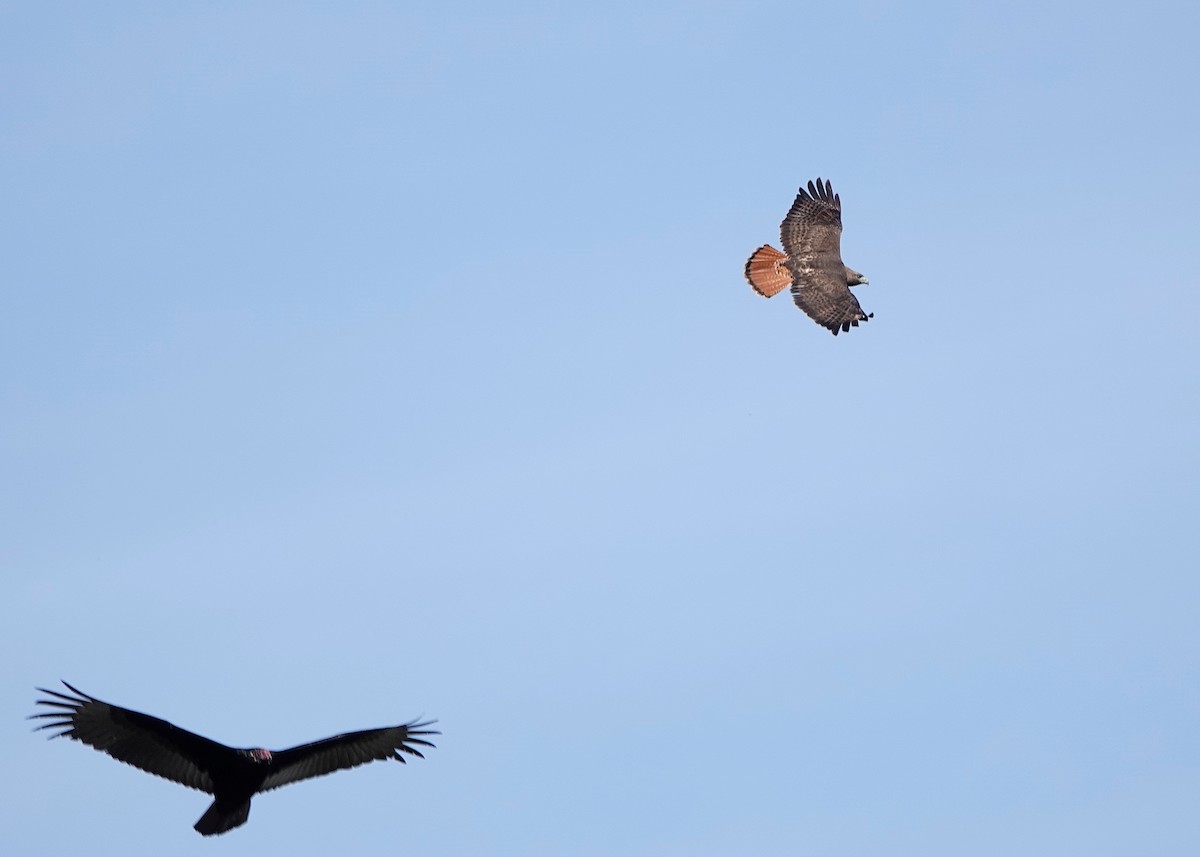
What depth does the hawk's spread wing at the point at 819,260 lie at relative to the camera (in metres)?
30.8

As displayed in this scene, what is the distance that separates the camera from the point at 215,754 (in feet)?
69.4

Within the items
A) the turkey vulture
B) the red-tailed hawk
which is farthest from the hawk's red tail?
the turkey vulture

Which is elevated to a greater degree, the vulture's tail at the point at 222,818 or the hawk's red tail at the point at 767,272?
the hawk's red tail at the point at 767,272

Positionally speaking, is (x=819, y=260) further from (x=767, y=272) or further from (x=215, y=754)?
(x=215, y=754)

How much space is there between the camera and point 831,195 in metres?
31.9

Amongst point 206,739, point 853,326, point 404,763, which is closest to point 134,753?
point 206,739

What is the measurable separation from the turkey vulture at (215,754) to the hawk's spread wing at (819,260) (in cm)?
1238

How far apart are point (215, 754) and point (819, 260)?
14634 millimetres

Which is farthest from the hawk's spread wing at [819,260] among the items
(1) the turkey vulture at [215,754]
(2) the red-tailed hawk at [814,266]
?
(1) the turkey vulture at [215,754]

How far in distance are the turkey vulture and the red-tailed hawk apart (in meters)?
12.4

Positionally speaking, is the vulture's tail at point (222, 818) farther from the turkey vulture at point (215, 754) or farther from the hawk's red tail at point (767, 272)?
the hawk's red tail at point (767, 272)

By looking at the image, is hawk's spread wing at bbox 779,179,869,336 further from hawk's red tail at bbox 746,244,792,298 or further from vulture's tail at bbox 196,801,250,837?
vulture's tail at bbox 196,801,250,837

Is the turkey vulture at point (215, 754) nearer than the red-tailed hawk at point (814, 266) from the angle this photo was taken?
Yes

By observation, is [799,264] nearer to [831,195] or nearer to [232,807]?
[831,195]
